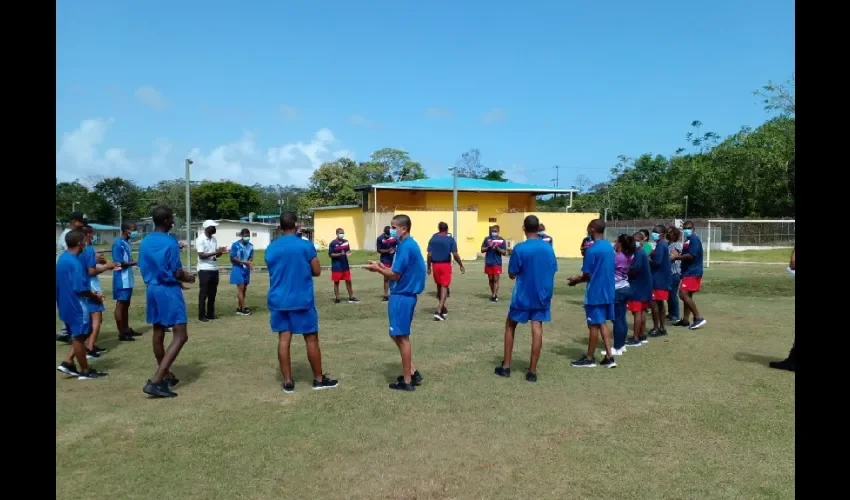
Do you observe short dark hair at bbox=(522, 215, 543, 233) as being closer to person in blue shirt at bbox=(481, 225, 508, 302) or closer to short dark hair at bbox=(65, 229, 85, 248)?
short dark hair at bbox=(65, 229, 85, 248)

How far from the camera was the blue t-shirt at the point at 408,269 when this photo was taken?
6.36 m

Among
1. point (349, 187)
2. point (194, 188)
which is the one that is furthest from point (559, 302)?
point (194, 188)

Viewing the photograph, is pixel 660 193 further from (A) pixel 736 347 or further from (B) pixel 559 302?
(A) pixel 736 347

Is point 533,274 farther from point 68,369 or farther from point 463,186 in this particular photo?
point 463,186

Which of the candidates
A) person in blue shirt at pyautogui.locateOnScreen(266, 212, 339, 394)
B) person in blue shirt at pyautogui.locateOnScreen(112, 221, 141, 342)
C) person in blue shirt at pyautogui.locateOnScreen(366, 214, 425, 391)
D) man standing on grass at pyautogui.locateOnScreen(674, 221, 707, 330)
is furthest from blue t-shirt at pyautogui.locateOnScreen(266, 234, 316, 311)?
man standing on grass at pyautogui.locateOnScreen(674, 221, 707, 330)

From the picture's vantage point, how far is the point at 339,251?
44.4ft

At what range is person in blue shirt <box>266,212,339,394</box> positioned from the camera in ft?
20.5

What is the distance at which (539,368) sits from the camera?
748cm

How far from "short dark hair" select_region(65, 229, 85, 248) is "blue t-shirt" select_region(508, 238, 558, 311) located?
5.08 meters

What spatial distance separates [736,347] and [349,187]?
182 ft

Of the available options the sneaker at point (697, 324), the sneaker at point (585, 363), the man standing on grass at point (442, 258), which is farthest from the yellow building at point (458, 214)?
the sneaker at point (585, 363)

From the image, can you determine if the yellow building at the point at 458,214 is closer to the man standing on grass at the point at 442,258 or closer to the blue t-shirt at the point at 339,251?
the blue t-shirt at the point at 339,251

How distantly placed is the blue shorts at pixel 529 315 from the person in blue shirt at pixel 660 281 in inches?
141

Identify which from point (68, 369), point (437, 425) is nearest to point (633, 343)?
point (437, 425)
